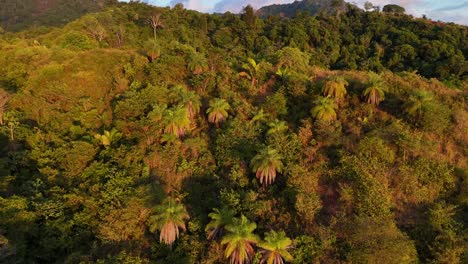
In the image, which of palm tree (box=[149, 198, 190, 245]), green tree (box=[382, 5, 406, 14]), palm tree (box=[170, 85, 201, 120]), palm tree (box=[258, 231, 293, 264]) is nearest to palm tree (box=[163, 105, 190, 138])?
palm tree (box=[170, 85, 201, 120])

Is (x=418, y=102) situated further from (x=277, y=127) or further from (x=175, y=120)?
(x=175, y=120)

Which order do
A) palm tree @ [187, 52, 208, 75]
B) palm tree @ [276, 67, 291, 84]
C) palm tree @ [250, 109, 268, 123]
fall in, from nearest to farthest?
1. palm tree @ [250, 109, 268, 123]
2. palm tree @ [276, 67, 291, 84]
3. palm tree @ [187, 52, 208, 75]

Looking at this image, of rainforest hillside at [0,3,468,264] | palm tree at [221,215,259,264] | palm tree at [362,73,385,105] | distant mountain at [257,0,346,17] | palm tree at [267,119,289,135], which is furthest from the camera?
distant mountain at [257,0,346,17]

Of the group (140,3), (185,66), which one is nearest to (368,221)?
(185,66)

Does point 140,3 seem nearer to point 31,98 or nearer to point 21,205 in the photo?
point 31,98

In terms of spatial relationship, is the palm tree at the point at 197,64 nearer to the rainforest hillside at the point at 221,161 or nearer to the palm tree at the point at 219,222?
the rainforest hillside at the point at 221,161

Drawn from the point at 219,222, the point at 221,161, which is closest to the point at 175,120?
the point at 221,161

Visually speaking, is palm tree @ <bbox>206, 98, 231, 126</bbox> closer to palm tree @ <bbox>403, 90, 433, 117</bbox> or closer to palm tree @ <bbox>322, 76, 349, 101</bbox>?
palm tree @ <bbox>322, 76, 349, 101</bbox>
